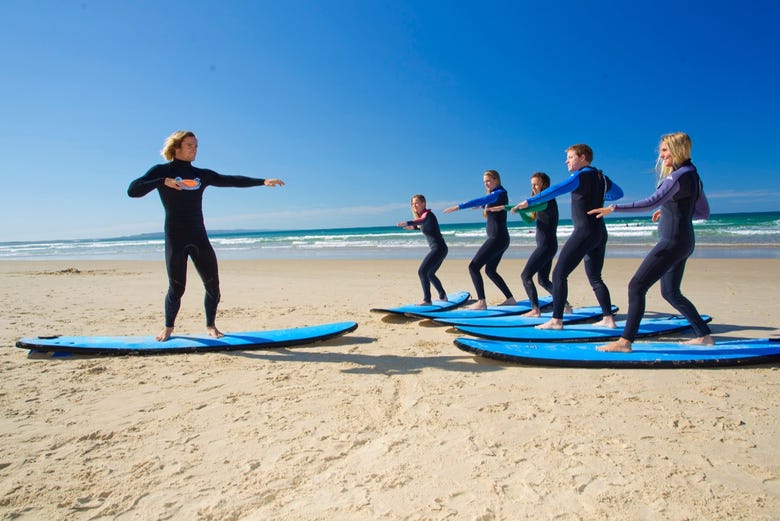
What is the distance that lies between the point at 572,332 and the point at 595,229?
1224 millimetres

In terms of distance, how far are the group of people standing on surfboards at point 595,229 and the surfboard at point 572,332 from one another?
0.22 m

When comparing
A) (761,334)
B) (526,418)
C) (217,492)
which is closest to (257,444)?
(217,492)

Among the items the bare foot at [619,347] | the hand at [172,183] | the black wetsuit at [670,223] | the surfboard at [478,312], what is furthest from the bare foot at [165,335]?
the black wetsuit at [670,223]

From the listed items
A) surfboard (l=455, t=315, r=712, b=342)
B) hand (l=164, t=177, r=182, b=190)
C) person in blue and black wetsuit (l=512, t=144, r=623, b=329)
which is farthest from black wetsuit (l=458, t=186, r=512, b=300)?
hand (l=164, t=177, r=182, b=190)

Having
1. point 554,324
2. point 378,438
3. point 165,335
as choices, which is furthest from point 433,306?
point 378,438

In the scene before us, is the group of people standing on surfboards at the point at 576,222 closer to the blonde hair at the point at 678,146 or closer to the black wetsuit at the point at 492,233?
the blonde hair at the point at 678,146

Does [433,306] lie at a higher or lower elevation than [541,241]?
lower

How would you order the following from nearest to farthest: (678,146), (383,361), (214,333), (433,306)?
(678,146) < (383,361) < (214,333) < (433,306)

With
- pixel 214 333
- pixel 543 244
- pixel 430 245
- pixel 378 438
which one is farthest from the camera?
pixel 430 245

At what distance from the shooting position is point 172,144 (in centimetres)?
489

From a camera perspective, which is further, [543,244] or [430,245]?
[430,245]

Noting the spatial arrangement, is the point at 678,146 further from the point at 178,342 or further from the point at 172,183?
the point at 178,342

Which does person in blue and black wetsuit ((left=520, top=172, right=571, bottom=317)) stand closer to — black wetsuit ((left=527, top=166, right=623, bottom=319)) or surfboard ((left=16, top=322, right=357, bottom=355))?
black wetsuit ((left=527, top=166, right=623, bottom=319))

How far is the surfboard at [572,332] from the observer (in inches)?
195
